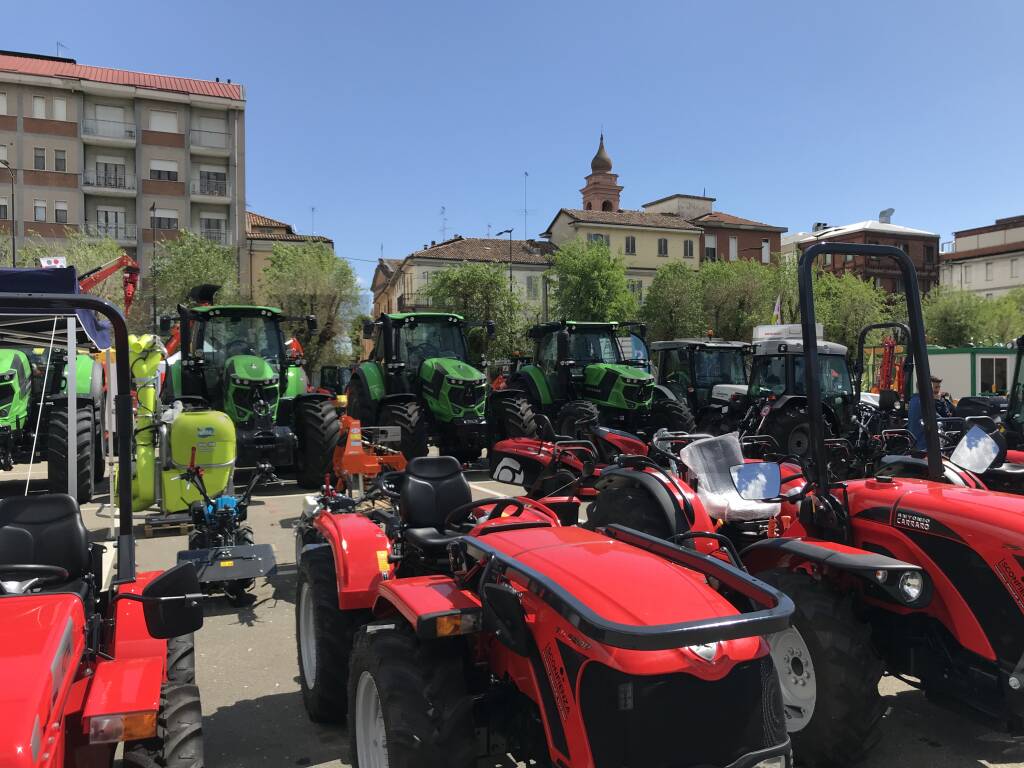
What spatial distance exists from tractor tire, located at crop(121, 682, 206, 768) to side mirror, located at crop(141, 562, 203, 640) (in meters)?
0.31

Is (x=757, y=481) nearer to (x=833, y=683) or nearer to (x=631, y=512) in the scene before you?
(x=631, y=512)

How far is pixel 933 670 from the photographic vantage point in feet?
11.0

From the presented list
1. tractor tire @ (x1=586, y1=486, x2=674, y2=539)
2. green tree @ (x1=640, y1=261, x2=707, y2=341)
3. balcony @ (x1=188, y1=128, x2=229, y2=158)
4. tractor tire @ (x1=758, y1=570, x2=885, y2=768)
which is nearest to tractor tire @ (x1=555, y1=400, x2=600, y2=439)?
tractor tire @ (x1=586, y1=486, x2=674, y2=539)

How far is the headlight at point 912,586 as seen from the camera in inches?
125

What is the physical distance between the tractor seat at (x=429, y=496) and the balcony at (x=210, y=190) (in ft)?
139

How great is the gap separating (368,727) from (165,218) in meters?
43.8

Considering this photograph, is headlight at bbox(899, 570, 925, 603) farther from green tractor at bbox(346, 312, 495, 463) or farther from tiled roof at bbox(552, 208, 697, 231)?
tiled roof at bbox(552, 208, 697, 231)

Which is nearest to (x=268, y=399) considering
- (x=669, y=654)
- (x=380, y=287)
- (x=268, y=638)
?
(x=268, y=638)

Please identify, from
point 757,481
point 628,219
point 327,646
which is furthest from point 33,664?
point 628,219

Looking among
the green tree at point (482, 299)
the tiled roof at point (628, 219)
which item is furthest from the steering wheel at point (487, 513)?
the tiled roof at point (628, 219)

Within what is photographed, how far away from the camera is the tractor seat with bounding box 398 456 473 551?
13.3ft

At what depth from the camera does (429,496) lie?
4086 mm

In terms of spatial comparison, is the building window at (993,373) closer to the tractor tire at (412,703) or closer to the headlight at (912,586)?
the headlight at (912,586)

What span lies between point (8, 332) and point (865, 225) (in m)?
65.4
